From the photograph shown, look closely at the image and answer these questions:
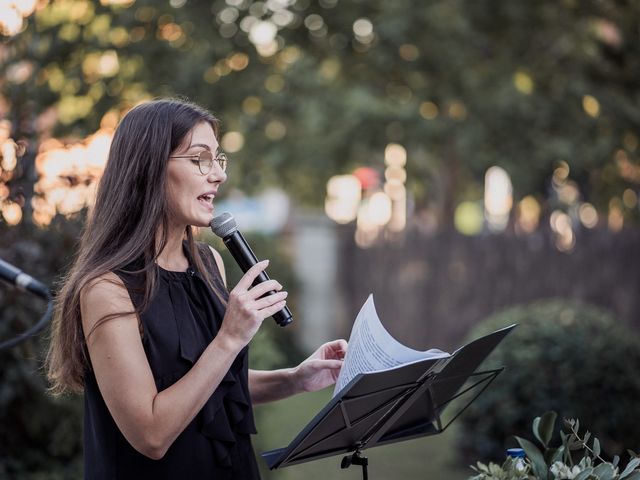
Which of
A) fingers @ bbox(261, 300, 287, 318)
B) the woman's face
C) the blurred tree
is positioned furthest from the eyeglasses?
the blurred tree

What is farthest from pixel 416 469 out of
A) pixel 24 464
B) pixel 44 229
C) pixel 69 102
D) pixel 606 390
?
pixel 69 102

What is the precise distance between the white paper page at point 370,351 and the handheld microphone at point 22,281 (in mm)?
1398

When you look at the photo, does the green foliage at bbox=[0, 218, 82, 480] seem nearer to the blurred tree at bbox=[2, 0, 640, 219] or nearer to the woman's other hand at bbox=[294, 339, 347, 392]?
the blurred tree at bbox=[2, 0, 640, 219]

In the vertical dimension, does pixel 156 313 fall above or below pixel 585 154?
above

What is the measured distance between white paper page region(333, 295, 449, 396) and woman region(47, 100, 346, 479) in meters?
0.27

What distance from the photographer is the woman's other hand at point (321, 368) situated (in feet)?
9.64

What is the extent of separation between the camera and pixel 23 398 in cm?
619

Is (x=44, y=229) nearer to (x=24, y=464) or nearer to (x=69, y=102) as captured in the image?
(x=24, y=464)

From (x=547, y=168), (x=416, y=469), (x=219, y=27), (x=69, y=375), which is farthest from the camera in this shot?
(x=547, y=168)

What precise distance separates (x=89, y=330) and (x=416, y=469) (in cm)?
605

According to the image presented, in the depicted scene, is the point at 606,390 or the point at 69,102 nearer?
the point at 606,390

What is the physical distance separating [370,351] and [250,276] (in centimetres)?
38

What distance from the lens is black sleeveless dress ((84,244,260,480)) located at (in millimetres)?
2578

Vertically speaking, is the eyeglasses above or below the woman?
above
